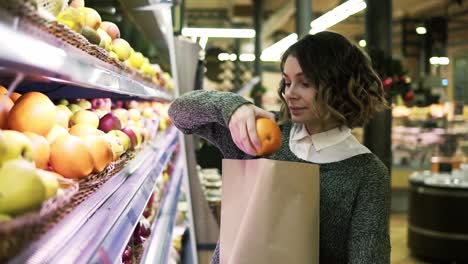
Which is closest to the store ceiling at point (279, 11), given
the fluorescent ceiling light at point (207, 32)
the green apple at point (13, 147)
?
the fluorescent ceiling light at point (207, 32)

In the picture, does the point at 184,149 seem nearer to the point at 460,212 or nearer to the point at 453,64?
the point at 460,212

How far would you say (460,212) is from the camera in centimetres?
579

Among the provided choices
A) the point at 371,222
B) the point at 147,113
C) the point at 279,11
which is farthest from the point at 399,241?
the point at 279,11

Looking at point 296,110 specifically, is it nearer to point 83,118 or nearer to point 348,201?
point 348,201

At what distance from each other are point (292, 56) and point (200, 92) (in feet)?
0.91

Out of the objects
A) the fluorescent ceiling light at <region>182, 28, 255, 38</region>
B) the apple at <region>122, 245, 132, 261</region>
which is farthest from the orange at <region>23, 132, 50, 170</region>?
the fluorescent ceiling light at <region>182, 28, 255, 38</region>

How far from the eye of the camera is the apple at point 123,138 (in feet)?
6.23

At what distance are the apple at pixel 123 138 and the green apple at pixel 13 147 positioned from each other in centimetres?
98

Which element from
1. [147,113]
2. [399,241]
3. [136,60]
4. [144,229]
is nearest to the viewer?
[144,229]

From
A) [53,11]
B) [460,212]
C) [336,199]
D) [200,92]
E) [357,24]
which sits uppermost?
[357,24]

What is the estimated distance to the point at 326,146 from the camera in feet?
4.88

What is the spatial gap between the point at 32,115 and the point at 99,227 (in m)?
0.30

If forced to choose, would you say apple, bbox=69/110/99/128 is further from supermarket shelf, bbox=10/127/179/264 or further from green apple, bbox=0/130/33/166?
green apple, bbox=0/130/33/166

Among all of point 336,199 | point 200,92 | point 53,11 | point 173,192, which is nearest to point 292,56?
point 200,92
